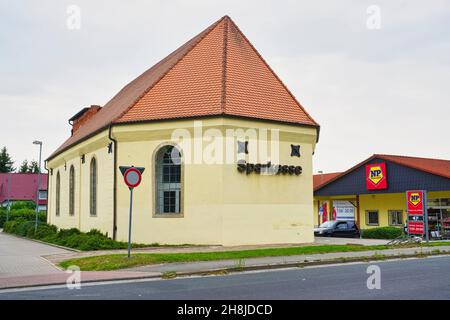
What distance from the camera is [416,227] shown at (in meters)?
22.7

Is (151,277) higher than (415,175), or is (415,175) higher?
(415,175)

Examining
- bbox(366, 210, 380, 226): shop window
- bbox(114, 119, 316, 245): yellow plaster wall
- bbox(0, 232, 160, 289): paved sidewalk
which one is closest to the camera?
bbox(0, 232, 160, 289): paved sidewalk

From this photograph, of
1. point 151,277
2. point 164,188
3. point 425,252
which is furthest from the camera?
point 164,188

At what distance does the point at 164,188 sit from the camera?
21.0 meters

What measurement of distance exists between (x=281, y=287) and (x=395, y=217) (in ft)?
108

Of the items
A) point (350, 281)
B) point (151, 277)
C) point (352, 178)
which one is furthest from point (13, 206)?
point (350, 281)

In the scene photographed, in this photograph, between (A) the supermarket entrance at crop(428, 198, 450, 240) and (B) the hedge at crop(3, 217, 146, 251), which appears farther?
(A) the supermarket entrance at crop(428, 198, 450, 240)

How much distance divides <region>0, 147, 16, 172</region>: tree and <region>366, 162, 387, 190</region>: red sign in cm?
7738

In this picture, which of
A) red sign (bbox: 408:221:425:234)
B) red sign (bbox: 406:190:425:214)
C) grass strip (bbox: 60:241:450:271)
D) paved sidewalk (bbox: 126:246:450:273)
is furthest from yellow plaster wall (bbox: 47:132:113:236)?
red sign (bbox: 406:190:425:214)

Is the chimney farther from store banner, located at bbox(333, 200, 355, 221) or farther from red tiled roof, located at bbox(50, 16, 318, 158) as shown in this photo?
store banner, located at bbox(333, 200, 355, 221)

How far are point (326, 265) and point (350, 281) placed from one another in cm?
364

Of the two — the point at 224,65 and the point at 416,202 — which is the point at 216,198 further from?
the point at 416,202

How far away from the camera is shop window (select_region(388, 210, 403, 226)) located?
129 ft
